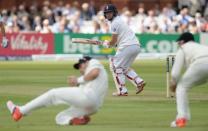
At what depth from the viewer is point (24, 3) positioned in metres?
41.9

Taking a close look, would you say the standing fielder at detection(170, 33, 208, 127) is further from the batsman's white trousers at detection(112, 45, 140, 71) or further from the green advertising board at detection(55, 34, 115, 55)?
the green advertising board at detection(55, 34, 115, 55)

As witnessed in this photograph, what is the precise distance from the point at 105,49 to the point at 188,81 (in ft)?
78.3

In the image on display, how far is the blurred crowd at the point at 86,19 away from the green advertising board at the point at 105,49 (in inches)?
40.6

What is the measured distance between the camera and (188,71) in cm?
1312

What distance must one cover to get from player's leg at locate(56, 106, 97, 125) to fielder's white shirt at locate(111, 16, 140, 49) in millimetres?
5862

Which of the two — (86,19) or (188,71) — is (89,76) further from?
(86,19)

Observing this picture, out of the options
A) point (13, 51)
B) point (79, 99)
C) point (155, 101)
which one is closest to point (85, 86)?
point (79, 99)

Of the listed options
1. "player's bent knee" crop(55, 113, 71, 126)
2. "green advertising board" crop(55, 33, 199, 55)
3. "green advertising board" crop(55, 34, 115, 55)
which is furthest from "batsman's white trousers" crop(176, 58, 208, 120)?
"green advertising board" crop(55, 34, 115, 55)

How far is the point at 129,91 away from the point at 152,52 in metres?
16.8

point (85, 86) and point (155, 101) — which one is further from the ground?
point (85, 86)

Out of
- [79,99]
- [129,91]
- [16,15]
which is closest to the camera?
[79,99]

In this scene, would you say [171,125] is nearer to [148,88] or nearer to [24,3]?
[148,88]

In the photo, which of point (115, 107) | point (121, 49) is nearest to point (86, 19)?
point (121, 49)

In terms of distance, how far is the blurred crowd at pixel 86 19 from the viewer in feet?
127
